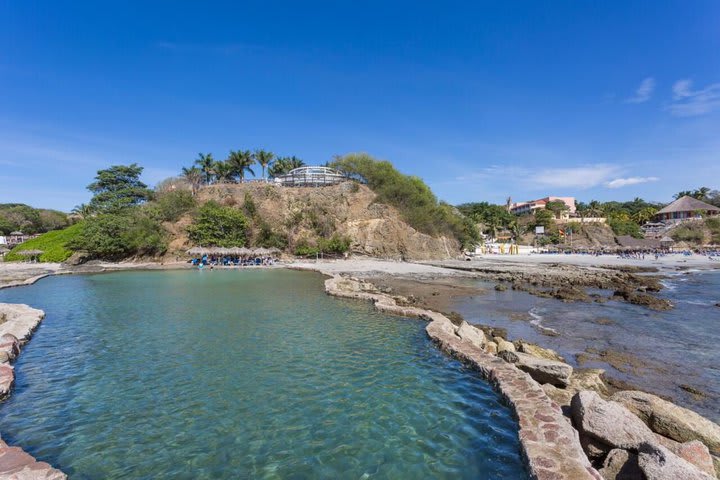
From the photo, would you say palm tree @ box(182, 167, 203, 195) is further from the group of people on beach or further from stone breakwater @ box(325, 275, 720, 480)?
stone breakwater @ box(325, 275, 720, 480)

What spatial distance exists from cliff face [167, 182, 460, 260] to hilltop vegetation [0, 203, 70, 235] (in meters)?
44.1

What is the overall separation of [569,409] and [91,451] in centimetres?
863

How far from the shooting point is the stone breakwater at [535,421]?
16.3ft

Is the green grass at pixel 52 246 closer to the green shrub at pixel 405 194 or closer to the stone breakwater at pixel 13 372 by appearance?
the stone breakwater at pixel 13 372

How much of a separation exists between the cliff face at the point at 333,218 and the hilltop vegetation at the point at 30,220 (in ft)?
145

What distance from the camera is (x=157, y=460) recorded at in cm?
566

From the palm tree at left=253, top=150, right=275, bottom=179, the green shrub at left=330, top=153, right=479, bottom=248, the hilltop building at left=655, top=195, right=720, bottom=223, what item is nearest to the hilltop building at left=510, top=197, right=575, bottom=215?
the hilltop building at left=655, top=195, right=720, bottom=223

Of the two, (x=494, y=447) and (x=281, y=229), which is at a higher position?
(x=281, y=229)

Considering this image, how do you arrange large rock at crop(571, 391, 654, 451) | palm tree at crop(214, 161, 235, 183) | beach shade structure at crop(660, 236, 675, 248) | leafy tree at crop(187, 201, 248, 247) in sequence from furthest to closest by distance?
beach shade structure at crop(660, 236, 675, 248) → palm tree at crop(214, 161, 235, 183) → leafy tree at crop(187, 201, 248, 247) → large rock at crop(571, 391, 654, 451)

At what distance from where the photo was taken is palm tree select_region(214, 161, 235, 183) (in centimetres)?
6900

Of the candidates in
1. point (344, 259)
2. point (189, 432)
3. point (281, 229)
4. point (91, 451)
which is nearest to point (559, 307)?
point (189, 432)

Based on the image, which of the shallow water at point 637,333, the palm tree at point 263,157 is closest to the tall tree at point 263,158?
the palm tree at point 263,157

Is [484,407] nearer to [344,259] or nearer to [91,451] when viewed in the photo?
[91,451]

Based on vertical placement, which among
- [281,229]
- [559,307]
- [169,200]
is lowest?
[559,307]
